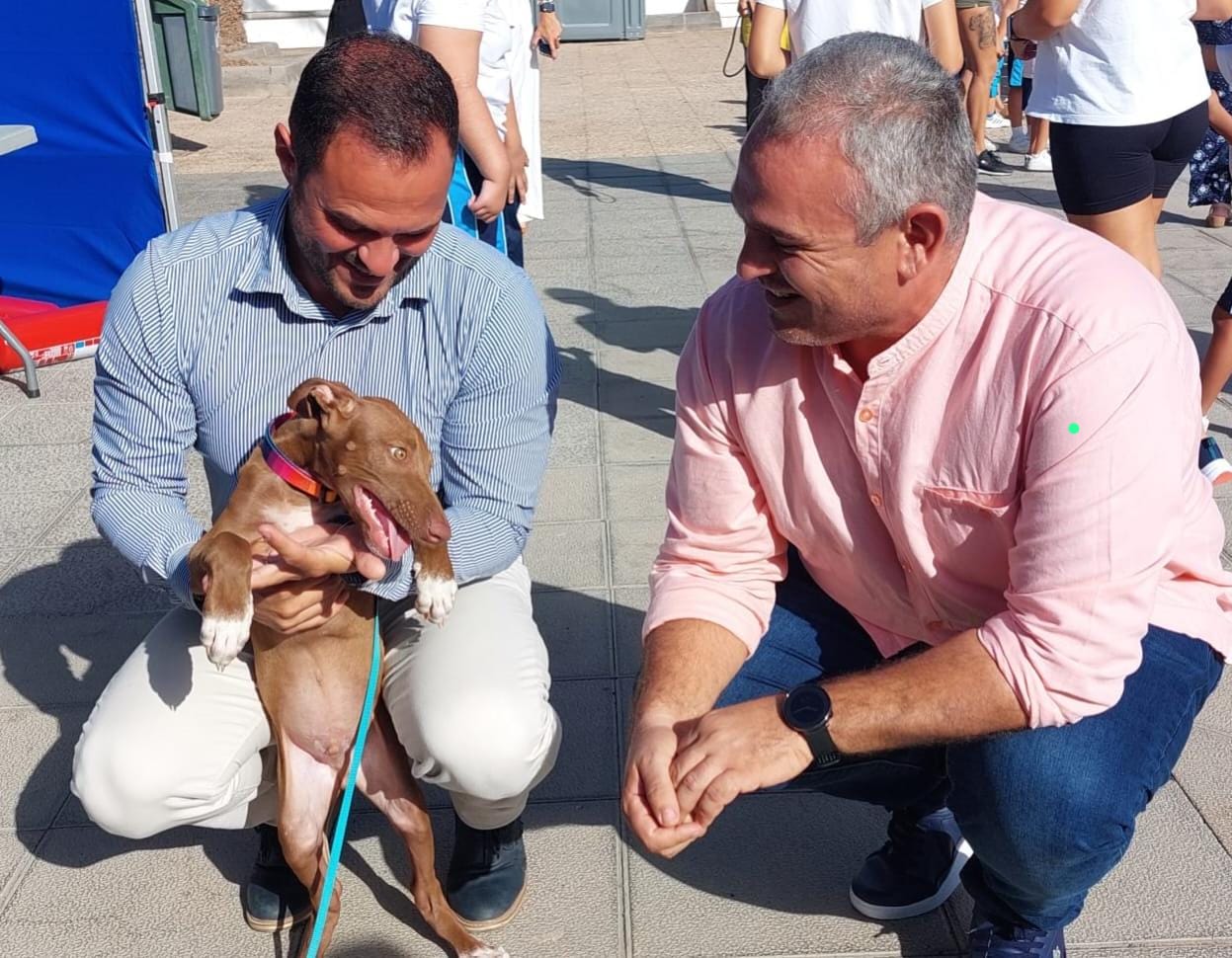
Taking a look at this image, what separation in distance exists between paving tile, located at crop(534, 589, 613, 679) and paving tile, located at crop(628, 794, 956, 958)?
0.73 meters

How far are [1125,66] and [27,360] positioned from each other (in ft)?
15.7

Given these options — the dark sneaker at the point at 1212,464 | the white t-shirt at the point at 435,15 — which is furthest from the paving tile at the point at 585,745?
the white t-shirt at the point at 435,15

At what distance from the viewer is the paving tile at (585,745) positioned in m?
3.20

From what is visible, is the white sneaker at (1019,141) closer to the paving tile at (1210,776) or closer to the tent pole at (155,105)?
the tent pole at (155,105)

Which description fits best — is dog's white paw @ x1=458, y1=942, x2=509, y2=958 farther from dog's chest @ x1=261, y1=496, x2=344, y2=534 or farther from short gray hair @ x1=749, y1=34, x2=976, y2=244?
short gray hair @ x1=749, y1=34, x2=976, y2=244

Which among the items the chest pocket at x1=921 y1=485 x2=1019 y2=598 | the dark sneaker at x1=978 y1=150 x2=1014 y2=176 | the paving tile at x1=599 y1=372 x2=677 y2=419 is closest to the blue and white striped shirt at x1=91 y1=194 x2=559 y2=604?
the chest pocket at x1=921 y1=485 x2=1019 y2=598

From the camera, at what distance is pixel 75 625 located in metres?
3.97

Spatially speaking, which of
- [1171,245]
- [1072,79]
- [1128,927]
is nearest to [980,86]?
[1171,245]

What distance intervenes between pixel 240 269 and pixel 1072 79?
3196 millimetres

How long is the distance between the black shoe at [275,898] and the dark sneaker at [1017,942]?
1392 millimetres

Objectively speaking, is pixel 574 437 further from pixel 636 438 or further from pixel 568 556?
pixel 568 556

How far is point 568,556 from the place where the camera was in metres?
4.34

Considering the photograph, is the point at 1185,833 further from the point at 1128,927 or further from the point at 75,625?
the point at 75,625

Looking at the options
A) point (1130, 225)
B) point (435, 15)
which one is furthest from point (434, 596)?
point (1130, 225)
